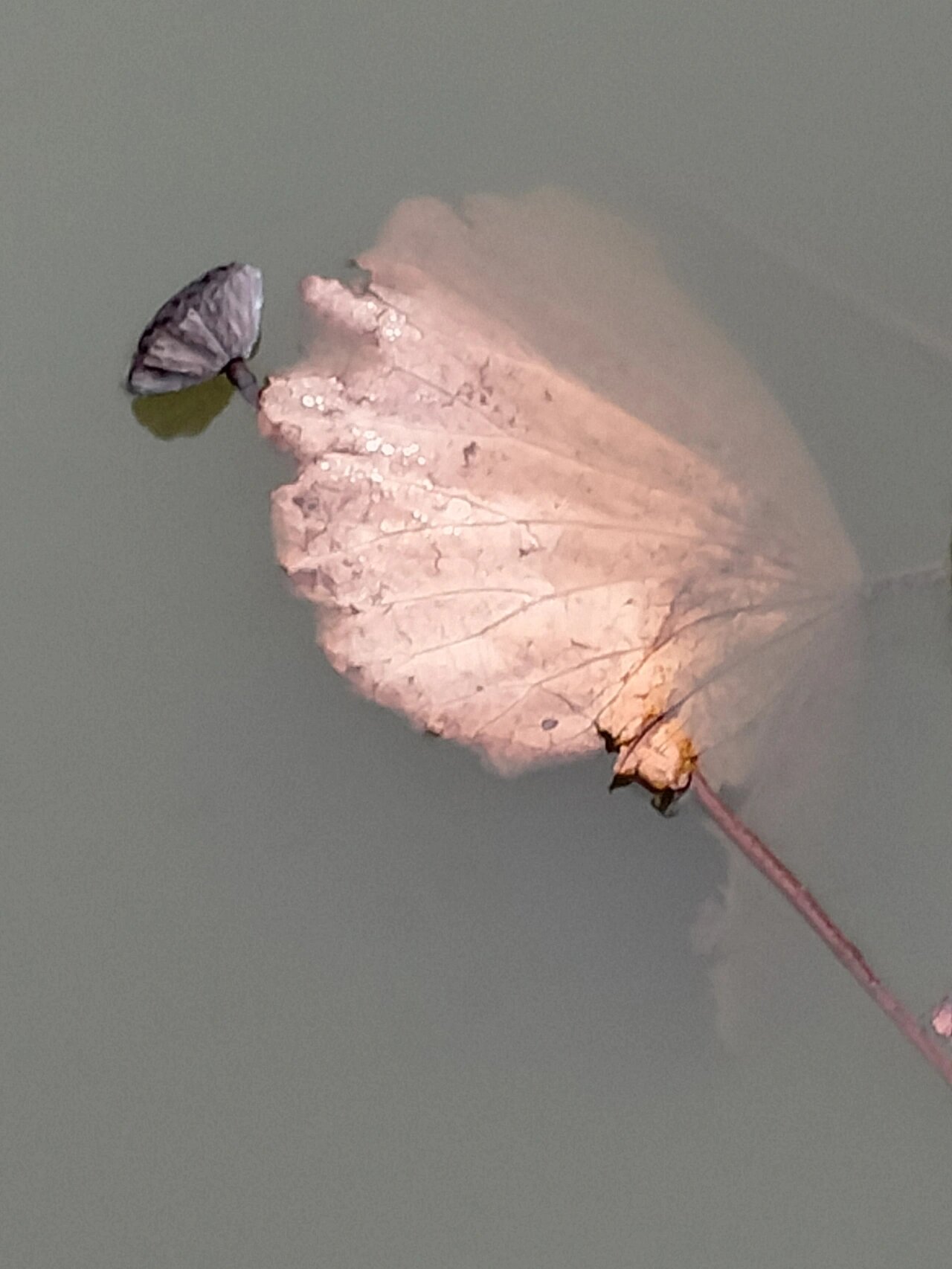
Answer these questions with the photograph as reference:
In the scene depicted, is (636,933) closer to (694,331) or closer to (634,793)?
(634,793)

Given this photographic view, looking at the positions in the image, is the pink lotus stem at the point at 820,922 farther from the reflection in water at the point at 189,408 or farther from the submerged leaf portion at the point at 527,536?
the reflection in water at the point at 189,408

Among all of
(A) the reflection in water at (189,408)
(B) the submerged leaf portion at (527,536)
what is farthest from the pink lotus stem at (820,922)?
(A) the reflection in water at (189,408)

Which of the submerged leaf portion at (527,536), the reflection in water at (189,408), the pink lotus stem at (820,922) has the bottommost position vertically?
the pink lotus stem at (820,922)

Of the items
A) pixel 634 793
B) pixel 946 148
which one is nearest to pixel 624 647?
pixel 634 793

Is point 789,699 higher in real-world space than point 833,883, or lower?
higher

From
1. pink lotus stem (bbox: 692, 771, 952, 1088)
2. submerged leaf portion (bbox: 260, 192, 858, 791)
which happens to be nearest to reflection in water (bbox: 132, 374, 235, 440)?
submerged leaf portion (bbox: 260, 192, 858, 791)

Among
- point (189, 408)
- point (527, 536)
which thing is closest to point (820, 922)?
point (527, 536)
